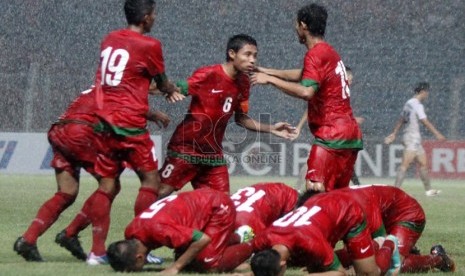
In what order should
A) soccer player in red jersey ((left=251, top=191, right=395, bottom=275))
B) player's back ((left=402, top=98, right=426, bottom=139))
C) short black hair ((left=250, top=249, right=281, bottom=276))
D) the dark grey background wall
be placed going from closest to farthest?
short black hair ((left=250, top=249, right=281, bottom=276)) → soccer player in red jersey ((left=251, top=191, right=395, bottom=275)) → player's back ((left=402, top=98, right=426, bottom=139)) → the dark grey background wall

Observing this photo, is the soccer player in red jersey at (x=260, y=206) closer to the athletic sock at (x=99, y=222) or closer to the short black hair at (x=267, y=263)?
the athletic sock at (x=99, y=222)

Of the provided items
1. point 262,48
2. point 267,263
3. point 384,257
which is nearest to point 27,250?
point 267,263

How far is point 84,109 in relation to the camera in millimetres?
9914

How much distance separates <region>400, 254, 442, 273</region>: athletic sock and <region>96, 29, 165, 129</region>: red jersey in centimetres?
241

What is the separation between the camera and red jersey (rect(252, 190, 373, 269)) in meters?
7.92

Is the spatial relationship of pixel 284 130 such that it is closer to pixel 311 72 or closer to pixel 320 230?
pixel 311 72

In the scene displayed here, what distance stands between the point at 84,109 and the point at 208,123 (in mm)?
1227

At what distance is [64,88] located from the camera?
3073cm

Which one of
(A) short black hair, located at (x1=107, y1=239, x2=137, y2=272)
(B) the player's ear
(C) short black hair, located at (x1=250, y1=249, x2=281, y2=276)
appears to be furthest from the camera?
(B) the player's ear

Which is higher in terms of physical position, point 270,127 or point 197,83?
point 197,83

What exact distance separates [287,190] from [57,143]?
2011 mm

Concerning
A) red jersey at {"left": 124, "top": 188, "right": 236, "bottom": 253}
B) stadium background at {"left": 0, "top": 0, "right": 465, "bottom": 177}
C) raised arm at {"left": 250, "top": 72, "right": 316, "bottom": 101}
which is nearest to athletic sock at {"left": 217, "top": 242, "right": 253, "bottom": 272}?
red jersey at {"left": 124, "top": 188, "right": 236, "bottom": 253}

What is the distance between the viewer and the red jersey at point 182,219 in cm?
826

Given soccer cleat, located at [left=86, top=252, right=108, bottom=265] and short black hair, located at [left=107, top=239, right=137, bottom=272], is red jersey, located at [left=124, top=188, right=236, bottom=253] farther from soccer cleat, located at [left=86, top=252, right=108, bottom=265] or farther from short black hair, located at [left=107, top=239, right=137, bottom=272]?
soccer cleat, located at [left=86, top=252, right=108, bottom=265]
